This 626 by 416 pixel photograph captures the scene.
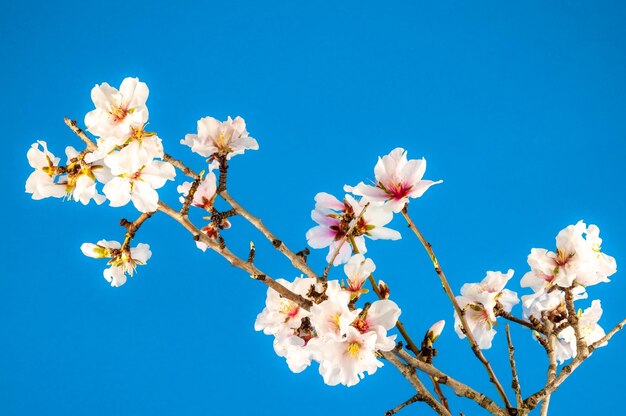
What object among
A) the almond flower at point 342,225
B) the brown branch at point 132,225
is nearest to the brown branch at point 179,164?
the brown branch at point 132,225

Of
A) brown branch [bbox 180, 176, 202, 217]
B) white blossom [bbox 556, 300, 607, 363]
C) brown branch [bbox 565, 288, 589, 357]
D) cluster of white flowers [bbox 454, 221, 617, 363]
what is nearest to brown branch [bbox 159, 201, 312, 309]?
brown branch [bbox 180, 176, 202, 217]

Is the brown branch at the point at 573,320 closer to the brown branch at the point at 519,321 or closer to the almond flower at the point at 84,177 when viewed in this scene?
the brown branch at the point at 519,321

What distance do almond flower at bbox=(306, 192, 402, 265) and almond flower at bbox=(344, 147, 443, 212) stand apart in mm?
56

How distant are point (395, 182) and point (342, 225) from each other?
13 cm

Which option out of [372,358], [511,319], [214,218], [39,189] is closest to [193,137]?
[214,218]

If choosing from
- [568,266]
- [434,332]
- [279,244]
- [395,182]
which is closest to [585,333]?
[568,266]

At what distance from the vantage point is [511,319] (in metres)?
1.14

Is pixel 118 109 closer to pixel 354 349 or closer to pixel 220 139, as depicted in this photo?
pixel 220 139

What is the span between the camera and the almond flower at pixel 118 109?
1.01 meters

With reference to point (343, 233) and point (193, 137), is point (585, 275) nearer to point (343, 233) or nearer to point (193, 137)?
point (343, 233)

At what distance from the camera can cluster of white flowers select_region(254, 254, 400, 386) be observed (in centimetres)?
92

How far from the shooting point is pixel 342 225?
3.70 feet

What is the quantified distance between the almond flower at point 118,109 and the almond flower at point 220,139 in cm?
12

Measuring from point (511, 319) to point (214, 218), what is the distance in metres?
0.53
